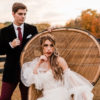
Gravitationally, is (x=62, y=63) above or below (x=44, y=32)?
below

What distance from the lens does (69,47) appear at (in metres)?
3.27

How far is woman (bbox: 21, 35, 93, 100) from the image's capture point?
2926 mm

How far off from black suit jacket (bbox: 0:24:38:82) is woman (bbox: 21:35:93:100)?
448 millimetres

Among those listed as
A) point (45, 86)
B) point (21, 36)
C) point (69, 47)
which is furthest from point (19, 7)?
point (45, 86)

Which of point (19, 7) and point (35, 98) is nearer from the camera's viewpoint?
point (35, 98)

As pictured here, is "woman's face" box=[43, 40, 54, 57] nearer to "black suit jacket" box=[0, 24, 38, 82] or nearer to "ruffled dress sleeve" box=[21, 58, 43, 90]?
"ruffled dress sleeve" box=[21, 58, 43, 90]

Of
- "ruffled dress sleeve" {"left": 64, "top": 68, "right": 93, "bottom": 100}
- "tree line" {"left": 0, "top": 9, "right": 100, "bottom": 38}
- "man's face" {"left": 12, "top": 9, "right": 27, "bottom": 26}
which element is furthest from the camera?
"tree line" {"left": 0, "top": 9, "right": 100, "bottom": 38}

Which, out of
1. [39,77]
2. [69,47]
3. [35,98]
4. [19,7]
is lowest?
[35,98]

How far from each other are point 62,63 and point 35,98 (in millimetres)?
494

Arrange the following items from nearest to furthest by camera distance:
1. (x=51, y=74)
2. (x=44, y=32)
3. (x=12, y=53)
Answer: (x=51, y=74) → (x=44, y=32) → (x=12, y=53)

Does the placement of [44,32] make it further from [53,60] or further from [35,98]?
[35,98]

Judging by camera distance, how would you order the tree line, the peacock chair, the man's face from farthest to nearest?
the tree line
the man's face
the peacock chair

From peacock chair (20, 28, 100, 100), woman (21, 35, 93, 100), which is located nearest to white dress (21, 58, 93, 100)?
woman (21, 35, 93, 100)

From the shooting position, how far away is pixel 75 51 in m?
3.26
